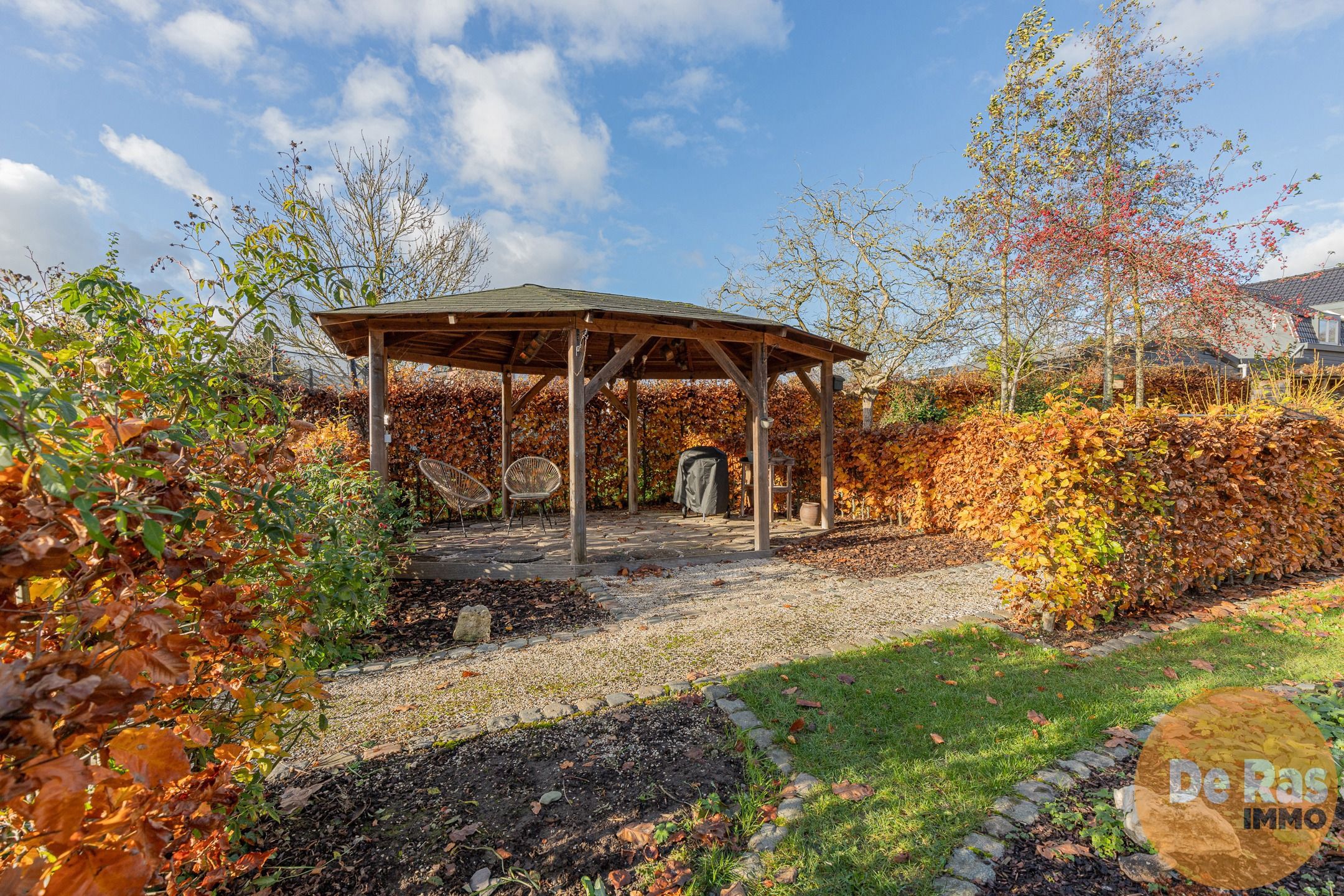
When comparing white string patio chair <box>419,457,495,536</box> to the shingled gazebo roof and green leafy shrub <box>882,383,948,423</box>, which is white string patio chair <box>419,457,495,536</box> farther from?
green leafy shrub <box>882,383,948,423</box>

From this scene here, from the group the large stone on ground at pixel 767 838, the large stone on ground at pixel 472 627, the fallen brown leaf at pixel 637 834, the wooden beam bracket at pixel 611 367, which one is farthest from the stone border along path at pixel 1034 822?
the wooden beam bracket at pixel 611 367

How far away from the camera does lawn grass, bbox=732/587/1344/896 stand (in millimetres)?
2000

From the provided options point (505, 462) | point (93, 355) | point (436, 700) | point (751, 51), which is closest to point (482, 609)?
point (436, 700)

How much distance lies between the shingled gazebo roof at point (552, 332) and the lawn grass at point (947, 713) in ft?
12.8

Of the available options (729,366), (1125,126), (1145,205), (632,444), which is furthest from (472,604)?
(1125,126)

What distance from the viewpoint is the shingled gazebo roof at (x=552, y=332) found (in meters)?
5.81

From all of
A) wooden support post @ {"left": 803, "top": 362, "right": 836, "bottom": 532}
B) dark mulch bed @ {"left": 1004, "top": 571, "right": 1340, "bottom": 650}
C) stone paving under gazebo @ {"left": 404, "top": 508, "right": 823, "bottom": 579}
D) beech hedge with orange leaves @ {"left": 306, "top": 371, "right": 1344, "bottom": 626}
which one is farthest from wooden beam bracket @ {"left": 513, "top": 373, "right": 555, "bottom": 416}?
dark mulch bed @ {"left": 1004, "top": 571, "right": 1340, "bottom": 650}

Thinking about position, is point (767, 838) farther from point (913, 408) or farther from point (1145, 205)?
point (1145, 205)

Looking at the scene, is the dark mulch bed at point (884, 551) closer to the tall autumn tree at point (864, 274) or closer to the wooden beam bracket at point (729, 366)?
the wooden beam bracket at point (729, 366)

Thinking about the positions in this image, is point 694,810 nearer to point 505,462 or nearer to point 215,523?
point 215,523

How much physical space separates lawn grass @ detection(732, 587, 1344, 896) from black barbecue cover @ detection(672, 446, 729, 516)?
5.00 m

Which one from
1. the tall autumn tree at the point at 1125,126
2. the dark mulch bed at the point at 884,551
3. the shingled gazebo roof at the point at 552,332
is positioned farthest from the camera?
the tall autumn tree at the point at 1125,126

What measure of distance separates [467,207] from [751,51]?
8.79 meters

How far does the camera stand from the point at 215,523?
145cm
